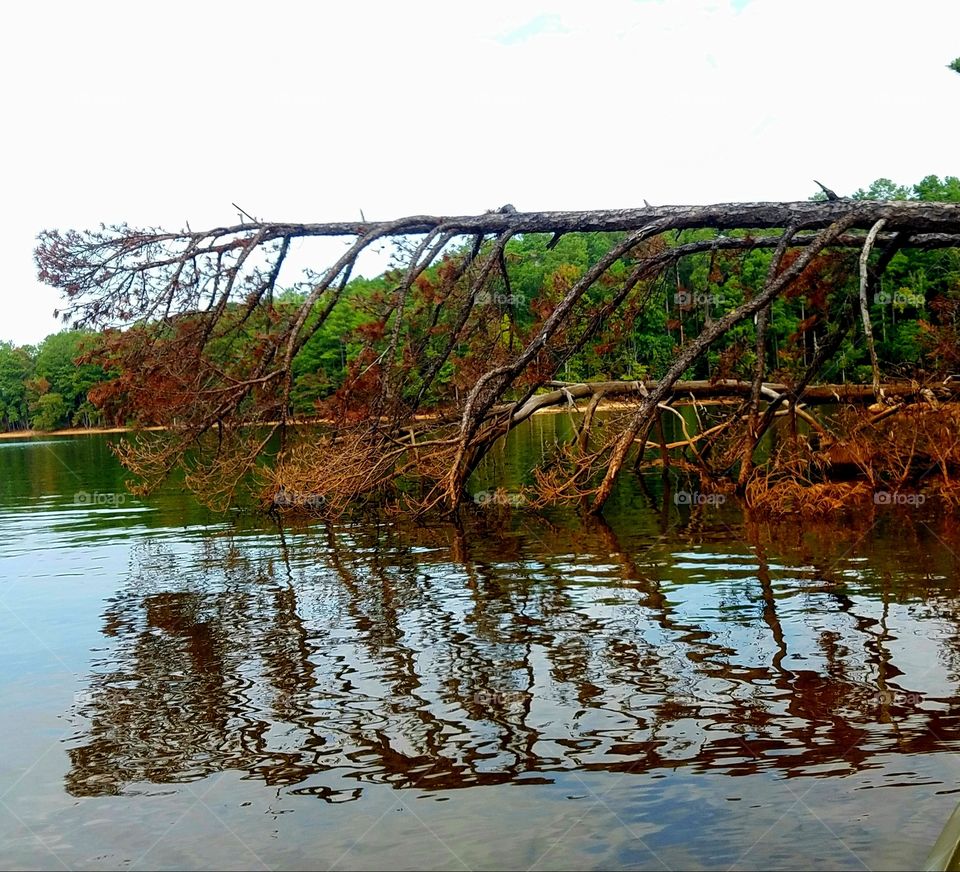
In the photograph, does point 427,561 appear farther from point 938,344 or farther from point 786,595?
point 938,344

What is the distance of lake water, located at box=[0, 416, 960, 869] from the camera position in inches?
200

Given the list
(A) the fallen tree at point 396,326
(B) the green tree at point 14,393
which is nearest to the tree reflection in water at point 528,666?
(A) the fallen tree at point 396,326

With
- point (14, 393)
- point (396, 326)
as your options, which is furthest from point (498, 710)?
point (14, 393)

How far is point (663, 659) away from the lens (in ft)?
25.5

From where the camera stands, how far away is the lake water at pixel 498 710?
5070 mm

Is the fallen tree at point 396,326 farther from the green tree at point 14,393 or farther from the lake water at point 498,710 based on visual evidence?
the green tree at point 14,393

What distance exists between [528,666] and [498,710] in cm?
104

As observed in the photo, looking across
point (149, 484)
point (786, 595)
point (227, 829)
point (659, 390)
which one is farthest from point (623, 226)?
point (227, 829)

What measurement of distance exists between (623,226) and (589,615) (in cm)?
746

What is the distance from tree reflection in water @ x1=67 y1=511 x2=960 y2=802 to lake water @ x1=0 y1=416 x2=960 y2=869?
0.03 meters

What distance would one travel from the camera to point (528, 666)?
7762 mm

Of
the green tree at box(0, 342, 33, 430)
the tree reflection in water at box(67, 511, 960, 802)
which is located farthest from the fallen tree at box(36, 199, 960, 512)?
the green tree at box(0, 342, 33, 430)

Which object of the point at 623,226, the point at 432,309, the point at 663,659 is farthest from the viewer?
→ the point at 432,309

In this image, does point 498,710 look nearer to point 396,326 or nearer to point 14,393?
point 396,326
